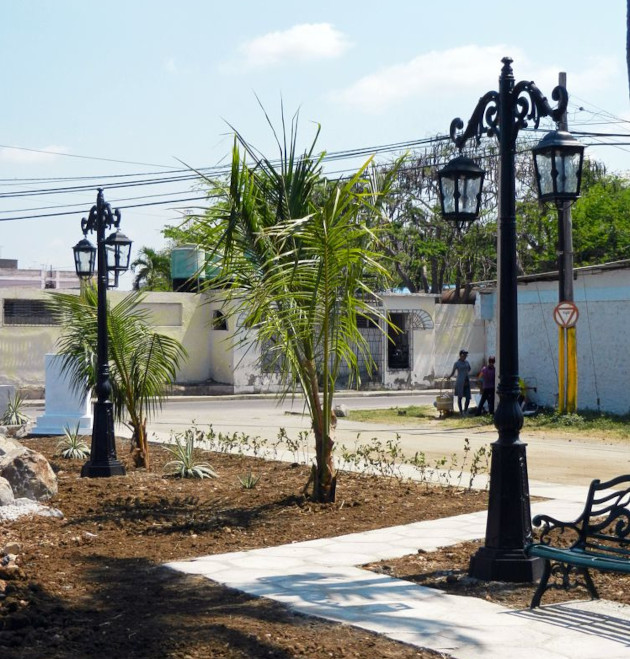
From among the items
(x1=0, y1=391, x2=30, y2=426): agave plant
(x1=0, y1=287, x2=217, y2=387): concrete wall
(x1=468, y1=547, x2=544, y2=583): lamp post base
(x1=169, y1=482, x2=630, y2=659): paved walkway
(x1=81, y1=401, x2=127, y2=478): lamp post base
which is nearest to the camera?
(x1=169, y1=482, x2=630, y2=659): paved walkway

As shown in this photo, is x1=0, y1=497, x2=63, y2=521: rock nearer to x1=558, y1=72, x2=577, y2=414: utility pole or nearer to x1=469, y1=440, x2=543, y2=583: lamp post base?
x1=469, y1=440, x2=543, y2=583: lamp post base

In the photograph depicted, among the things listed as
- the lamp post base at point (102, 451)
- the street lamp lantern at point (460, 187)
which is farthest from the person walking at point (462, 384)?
the street lamp lantern at point (460, 187)

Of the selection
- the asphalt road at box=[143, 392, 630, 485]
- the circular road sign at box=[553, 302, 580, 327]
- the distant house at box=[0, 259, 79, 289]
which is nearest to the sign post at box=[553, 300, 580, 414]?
the circular road sign at box=[553, 302, 580, 327]

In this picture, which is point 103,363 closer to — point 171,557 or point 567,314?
point 171,557

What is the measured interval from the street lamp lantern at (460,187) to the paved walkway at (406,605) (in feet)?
8.92

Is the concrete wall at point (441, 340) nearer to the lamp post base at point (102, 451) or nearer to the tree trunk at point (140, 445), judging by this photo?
the tree trunk at point (140, 445)

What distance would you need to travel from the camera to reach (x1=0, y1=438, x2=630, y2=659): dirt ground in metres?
5.55

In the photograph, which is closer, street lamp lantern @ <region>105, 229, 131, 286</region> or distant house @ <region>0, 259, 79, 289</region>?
street lamp lantern @ <region>105, 229, 131, 286</region>

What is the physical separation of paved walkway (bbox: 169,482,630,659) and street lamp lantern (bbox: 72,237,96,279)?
7985 mm

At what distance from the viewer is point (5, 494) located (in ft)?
32.8

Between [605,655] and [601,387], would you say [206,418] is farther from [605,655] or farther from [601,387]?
[605,655]

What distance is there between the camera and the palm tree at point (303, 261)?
9617mm

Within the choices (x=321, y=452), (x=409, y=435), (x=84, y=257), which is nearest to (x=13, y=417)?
(x=84, y=257)

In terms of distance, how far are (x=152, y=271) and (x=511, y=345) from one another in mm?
45079
